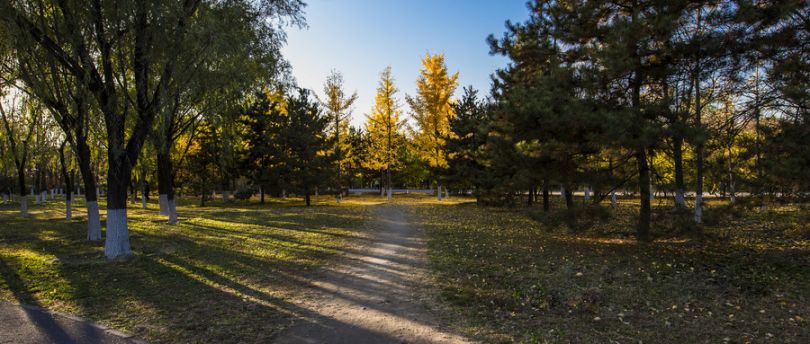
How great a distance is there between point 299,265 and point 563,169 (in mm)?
6552

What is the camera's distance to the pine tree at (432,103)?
1120 inches

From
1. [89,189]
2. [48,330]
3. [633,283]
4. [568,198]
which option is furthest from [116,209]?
[568,198]

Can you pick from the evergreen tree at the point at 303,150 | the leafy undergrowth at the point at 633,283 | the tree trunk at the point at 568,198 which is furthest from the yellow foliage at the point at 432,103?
the leafy undergrowth at the point at 633,283

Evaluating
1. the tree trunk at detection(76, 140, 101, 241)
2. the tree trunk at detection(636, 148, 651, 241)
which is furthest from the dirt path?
the tree trunk at detection(76, 140, 101, 241)

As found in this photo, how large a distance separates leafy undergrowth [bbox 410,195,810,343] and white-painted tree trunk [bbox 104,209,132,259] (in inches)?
299

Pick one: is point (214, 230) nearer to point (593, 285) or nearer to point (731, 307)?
point (593, 285)

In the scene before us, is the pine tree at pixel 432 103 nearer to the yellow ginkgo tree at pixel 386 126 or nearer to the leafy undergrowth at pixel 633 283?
the yellow ginkgo tree at pixel 386 126

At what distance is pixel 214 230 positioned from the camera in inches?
606

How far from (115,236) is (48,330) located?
17.3ft

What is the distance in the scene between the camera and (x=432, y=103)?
2908cm

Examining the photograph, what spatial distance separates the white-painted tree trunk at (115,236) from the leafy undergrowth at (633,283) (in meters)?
7.59

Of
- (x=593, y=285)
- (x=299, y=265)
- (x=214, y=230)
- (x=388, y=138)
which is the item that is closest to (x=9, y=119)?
(x=214, y=230)

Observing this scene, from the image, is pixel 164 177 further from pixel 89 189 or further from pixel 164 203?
pixel 89 189

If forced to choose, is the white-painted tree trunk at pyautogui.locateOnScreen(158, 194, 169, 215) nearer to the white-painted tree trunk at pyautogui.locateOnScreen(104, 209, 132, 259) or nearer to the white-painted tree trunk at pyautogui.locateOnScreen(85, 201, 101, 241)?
the white-painted tree trunk at pyautogui.locateOnScreen(85, 201, 101, 241)
